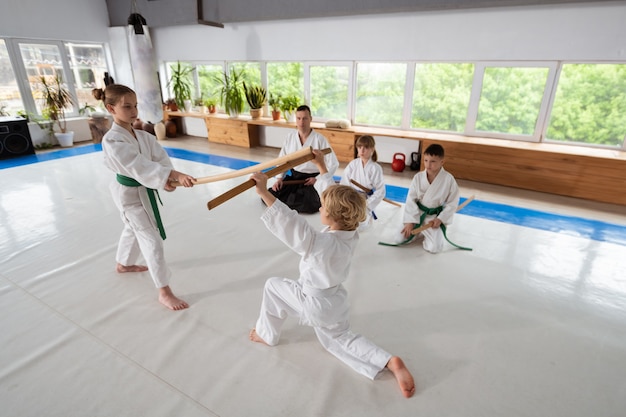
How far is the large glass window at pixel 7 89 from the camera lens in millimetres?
6527

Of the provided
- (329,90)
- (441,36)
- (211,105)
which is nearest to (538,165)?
(441,36)

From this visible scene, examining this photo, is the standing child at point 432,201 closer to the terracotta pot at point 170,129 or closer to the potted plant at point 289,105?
the potted plant at point 289,105

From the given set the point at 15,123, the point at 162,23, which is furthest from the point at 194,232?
the point at 162,23

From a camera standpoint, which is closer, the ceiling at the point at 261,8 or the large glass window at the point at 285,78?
the ceiling at the point at 261,8

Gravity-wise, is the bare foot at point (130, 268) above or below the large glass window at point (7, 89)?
below

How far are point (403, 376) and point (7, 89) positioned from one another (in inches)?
339

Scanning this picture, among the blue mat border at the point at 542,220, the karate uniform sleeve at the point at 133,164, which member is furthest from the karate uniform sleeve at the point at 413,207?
the karate uniform sleeve at the point at 133,164

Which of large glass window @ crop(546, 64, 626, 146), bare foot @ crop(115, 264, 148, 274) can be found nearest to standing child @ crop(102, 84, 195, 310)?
bare foot @ crop(115, 264, 148, 274)

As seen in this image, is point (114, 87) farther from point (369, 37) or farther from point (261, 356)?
point (369, 37)

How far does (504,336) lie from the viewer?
195 centimetres

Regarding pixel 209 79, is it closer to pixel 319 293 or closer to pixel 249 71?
pixel 249 71

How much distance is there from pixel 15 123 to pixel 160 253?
5.88 m

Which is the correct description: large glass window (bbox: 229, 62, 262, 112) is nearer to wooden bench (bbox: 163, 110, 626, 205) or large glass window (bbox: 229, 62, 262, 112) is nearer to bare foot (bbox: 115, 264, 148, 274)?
wooden bench (bbox: 163, 110, 626, 205)

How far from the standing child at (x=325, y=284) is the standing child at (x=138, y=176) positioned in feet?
2.20
